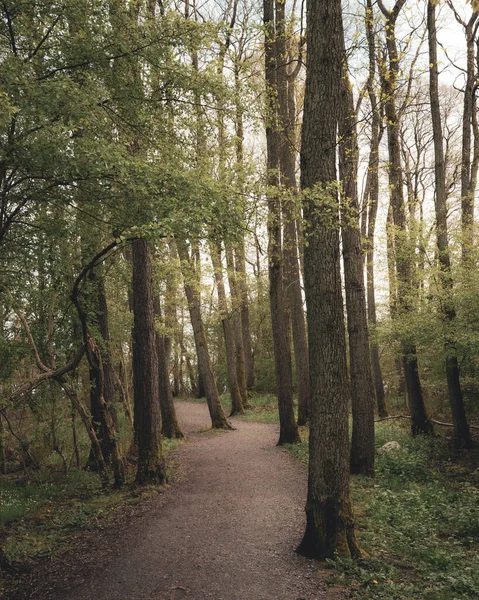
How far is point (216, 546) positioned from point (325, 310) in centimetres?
336

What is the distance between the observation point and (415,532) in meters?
5.79

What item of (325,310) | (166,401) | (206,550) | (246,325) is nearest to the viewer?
(325,310)

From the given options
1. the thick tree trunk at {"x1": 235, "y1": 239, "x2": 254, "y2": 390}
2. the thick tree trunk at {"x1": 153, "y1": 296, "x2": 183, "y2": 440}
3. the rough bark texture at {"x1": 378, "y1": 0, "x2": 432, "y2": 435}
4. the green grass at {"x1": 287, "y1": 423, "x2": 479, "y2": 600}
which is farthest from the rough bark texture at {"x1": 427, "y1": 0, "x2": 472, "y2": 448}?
the thick tree trunk at {"x1": 235, "y1": 239, "x2": 254, "y2": 390}

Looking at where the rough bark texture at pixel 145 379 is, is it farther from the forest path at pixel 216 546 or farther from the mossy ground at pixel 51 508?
the forest path at pixel 216 546

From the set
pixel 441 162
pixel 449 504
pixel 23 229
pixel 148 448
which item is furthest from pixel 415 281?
pixel 23 229

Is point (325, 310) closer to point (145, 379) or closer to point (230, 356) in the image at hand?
point (145, 379)

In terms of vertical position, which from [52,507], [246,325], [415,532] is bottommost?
[52,507]

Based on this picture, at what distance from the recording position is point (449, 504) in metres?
7.13

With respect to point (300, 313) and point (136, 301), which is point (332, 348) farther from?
point (300, 313)

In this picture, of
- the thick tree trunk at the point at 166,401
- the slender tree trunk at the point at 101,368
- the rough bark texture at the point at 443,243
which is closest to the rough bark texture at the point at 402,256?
the rough bark texture at the point at 443,243

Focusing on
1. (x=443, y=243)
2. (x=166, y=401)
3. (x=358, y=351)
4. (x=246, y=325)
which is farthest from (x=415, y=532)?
(x=246, y=325)

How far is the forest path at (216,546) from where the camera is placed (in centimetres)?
456

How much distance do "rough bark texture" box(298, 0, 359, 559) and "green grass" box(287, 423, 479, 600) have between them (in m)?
0.44

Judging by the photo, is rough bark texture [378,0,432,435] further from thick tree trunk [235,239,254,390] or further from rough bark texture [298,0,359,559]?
thick tree trunk [235,239,254,390]
